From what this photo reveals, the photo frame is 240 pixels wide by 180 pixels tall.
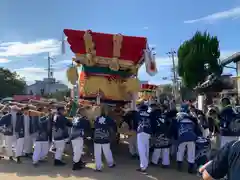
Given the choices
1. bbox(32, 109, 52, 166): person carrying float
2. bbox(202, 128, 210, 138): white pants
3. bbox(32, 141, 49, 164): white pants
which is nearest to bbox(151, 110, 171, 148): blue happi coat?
bbox(202, 128, 210, 138): white pants

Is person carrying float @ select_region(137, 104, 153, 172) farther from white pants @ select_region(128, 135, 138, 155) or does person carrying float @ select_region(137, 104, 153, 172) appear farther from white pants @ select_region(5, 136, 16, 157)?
white pants @ select_region(5, 136, 16, 157)

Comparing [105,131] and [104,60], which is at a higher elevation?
[104,60]

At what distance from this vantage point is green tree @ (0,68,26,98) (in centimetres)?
4828

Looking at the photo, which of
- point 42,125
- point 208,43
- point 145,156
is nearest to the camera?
point 145,156

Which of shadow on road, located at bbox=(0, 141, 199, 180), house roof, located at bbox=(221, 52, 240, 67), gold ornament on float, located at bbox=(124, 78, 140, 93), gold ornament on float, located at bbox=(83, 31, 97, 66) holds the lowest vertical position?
shadow on road, located at bbox=(0, 141, 199, 180)

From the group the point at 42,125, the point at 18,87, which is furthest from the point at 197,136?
the point at 18,87

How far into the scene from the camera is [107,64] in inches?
332

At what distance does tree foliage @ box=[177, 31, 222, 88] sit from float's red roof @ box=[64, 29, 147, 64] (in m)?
23.0

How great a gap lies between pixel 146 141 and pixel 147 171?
2.20 ft

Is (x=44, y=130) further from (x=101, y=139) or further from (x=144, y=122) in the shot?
(x=144, y=122)

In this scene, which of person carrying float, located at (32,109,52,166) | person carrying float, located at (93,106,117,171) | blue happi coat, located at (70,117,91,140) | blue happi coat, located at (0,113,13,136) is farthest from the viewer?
blue happi coat, located at (0,113,13,136)

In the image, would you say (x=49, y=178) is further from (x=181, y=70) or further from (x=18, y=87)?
(x=18, y=87)

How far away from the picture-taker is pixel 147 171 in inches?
293

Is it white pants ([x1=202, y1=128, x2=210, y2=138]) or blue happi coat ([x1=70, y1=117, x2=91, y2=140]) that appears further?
white pants ([x1=202, y1=128, x2=210, y2=138])
